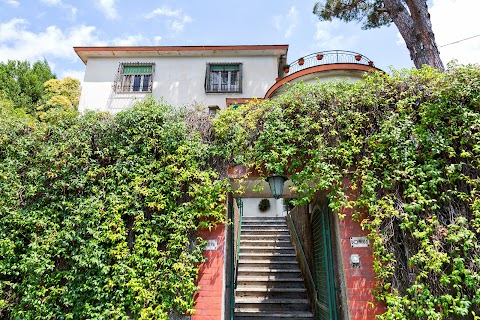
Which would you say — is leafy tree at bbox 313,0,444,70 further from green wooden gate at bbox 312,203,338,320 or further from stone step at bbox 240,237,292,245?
stone step at bbox 240,237,292,245

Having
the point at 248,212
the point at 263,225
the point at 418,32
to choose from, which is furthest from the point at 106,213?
the point at 248,212

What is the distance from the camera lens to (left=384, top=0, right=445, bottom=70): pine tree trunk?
6.91 meters

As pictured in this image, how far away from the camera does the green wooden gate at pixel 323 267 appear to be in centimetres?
446

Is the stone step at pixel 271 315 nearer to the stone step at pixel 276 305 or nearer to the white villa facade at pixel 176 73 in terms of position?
the stone step at pixel 276 305

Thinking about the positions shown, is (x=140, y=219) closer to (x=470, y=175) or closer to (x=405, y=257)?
(x=405, y=257)

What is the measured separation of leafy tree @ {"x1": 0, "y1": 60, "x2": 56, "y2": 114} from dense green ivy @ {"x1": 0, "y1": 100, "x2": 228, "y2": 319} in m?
19.6

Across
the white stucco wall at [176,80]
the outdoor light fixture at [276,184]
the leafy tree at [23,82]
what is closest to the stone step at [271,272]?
the outdoor light fixture at [276,184]

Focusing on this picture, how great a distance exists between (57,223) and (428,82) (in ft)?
18.9

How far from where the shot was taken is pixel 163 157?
4.28 metres

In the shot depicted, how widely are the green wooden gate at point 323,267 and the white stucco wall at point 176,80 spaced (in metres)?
8.61

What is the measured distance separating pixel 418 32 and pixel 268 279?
7455mm

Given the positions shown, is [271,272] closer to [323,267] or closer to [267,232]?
[267,232]

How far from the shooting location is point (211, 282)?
392 centimetres

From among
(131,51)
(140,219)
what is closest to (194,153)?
(140,219)
